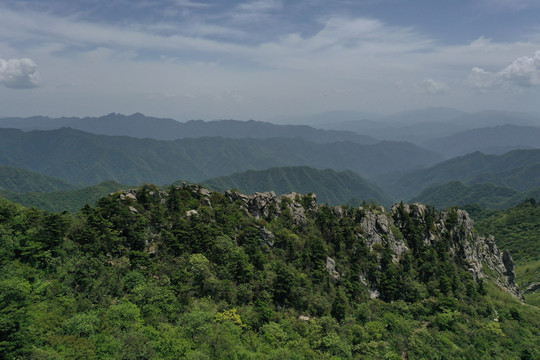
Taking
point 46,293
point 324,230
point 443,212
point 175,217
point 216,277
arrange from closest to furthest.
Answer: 1. point 46,293
2. point 216,277
3. point 175,217
4. point 324,230
5. point 443,212

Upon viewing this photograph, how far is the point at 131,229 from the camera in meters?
59.5

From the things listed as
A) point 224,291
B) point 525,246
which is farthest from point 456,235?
point 525,246

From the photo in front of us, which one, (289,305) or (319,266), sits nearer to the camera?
(289,305)

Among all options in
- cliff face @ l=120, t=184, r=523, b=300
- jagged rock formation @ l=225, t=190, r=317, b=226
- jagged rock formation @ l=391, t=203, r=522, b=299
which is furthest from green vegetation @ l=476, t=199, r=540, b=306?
jagged rock formation @ l=225, t=190, r=317, b=226

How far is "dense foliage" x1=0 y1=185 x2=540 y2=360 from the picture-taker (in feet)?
124

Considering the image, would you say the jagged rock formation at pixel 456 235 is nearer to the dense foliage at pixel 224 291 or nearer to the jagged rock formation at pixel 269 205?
the dense foliage at pixel 224 291

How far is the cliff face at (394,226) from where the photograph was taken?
272 ft

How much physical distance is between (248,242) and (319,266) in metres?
16.7

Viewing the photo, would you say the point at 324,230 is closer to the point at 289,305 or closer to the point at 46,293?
the point at 289,305

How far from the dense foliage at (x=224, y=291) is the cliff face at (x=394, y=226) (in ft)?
4.32

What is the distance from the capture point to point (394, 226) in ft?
303

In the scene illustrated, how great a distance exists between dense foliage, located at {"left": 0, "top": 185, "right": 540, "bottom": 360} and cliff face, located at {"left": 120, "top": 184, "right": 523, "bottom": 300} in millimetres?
1317

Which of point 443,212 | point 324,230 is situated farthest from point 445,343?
point 443,212

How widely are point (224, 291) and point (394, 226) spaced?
191ft
